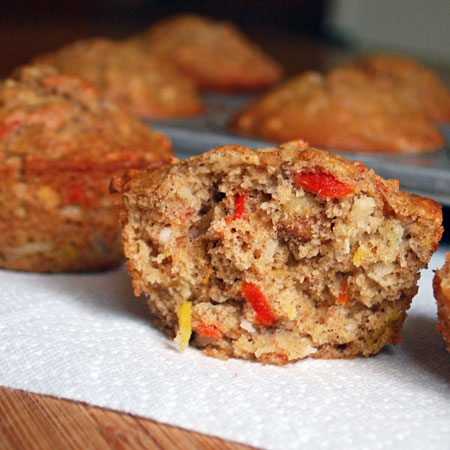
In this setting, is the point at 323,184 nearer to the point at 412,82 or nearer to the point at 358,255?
the point at 358,255

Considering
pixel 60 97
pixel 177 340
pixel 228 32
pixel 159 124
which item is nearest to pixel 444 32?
pixel 228 32

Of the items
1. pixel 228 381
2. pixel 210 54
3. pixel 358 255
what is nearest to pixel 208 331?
pixel 228 381

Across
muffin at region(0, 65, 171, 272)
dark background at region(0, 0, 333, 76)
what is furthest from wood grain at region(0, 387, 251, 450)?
dark background at region(0, 0, 333, 76)

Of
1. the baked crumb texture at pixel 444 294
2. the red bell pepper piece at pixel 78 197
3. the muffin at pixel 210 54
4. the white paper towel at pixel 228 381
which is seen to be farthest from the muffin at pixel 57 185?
the muffin at pixel 210 54

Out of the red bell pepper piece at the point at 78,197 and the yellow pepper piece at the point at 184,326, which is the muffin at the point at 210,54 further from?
the yellow pepper piece at the point at 184,326

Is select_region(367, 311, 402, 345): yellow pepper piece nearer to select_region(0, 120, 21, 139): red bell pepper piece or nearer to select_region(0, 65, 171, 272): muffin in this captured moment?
select_region(0, 65, 171, 272): muffin

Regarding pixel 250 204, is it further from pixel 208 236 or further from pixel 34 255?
pixel 34 255
